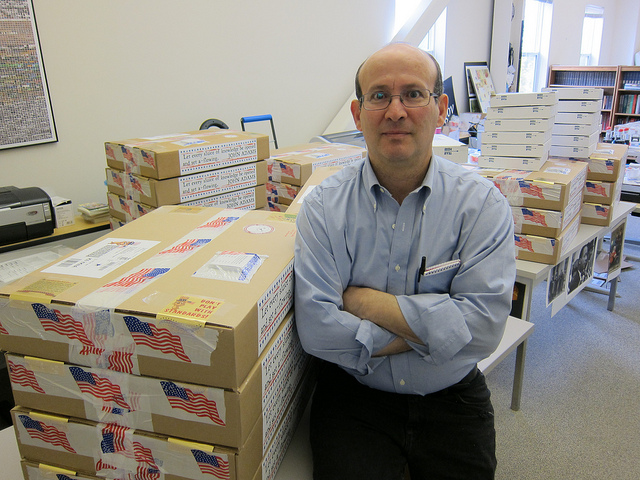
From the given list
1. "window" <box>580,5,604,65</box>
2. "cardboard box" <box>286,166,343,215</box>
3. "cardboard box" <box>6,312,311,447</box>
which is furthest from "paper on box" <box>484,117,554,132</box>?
"window" <box>580,5,604,65</box>

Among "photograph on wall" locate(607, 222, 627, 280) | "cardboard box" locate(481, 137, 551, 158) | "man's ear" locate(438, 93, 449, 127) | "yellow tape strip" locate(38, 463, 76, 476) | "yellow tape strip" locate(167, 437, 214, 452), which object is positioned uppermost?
"man's ear" locate(438, 93, 449, 127)

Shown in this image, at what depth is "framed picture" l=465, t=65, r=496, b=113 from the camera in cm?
575

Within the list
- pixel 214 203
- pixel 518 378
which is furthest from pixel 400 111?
pixel 518 378

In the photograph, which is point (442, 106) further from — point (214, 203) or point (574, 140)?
point (574, 140)

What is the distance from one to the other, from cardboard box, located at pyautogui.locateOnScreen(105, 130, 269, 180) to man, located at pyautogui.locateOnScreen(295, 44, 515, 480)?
27.8 inches

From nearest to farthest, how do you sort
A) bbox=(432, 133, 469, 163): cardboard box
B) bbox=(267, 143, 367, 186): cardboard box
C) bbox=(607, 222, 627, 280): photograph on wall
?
bbox=(267, 143, 367, 186): cardboard box → bbox=(432, 133, 469, 163): cardboard box → bbox=(607, 222, 627, 280): photograph on wall

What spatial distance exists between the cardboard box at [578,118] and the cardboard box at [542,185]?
0.27 m

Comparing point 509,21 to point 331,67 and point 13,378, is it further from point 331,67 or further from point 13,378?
point 13,378

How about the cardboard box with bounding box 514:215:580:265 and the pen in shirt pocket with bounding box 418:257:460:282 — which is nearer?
the pen in shirt pocket with bounding box 418:257:460:282

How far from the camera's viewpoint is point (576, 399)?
90.6 inches

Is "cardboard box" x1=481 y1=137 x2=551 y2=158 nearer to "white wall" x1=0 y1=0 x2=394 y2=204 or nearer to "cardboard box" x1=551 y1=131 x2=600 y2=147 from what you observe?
"cardboard box" x1=551 y1=131 x2=600 y2=147

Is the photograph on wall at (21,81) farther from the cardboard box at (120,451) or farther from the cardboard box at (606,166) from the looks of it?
the cardboard box at (606,166)

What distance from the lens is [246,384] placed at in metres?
0.84

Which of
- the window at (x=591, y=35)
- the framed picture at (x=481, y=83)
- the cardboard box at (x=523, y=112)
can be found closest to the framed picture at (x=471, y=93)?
the framed picture at (x=481, y=83)
